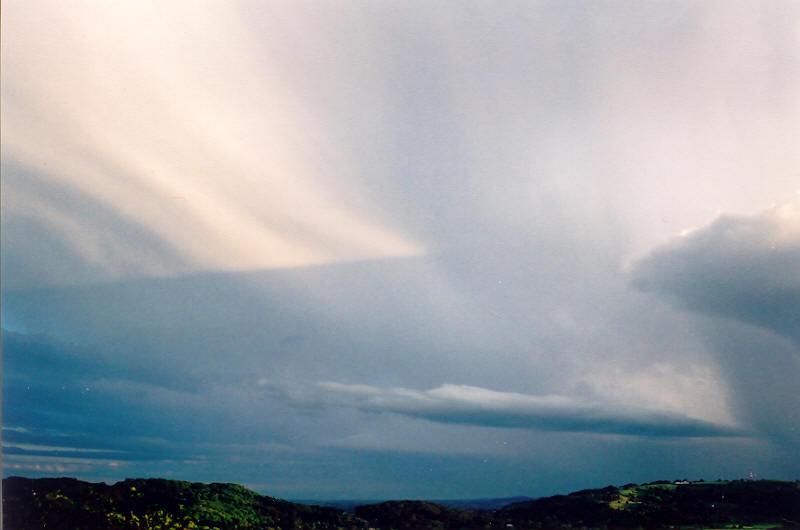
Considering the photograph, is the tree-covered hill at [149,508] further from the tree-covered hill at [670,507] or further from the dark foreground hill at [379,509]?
the tree-covered hill at [670,507]

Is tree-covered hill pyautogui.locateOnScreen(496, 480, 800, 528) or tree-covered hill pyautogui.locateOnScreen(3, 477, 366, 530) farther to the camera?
tree-covered hill pyautogui.locateOnScreen(496, 480, 800, 528)

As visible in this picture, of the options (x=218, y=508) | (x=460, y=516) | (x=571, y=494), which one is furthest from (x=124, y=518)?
(x=571, y=494)

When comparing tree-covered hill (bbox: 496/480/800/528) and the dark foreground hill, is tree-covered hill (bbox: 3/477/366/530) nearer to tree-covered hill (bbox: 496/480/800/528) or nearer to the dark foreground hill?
the dark foreground hill

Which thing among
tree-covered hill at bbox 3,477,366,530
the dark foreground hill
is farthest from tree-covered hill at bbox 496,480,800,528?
tree-covered hill at bbox 3,477,366,530

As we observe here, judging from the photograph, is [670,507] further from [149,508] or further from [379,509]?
[149,508]

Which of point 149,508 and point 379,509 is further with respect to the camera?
point 379,509

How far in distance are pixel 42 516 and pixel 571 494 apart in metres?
9.82

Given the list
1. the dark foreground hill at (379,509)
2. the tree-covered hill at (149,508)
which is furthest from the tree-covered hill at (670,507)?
the tree-covered hill at (149,508)

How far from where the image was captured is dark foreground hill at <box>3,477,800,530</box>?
11.2 m

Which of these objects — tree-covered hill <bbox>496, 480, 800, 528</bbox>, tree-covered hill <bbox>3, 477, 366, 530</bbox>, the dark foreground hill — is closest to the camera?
tree-covered hill <bbox>3, 477, 366, 530</bbox>

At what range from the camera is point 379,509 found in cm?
1181

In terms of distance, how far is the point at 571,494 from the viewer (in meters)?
12.1

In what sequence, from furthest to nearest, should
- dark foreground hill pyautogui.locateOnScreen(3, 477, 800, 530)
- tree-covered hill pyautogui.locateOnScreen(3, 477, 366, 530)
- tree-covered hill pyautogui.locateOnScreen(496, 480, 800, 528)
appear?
1. tree-covered hill pyautogui.locateOnScreen(496, 480, 800, 528)
2. dark foreground hill pyautogui.locateOnScreen(3, 477, 800, 530)
3. tree-covered hill pyautogui.locateOnScreen(3, 477, 366, 530)

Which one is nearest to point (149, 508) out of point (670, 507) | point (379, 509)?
point (379, 509)
